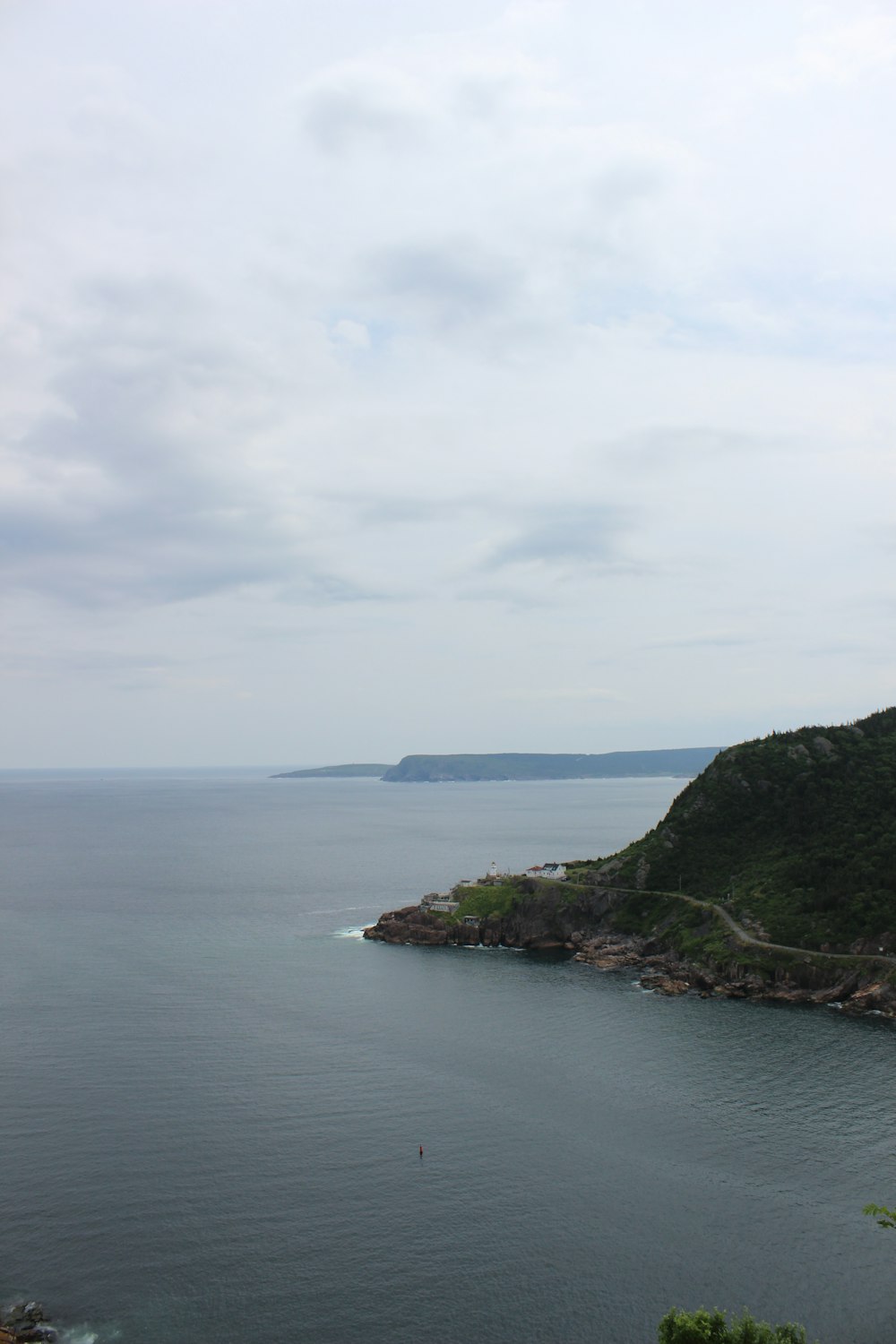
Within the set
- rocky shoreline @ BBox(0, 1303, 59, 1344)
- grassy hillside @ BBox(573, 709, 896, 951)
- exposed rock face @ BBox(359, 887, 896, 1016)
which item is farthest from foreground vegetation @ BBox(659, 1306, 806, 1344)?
grassy hillside @ BBox(573, 709, 896, 951)

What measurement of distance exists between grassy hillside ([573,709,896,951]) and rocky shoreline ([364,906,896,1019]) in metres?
8.05

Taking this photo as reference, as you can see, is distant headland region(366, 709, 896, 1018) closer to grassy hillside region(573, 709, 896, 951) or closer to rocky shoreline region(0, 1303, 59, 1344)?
grassy hillside region(573, 709, 896, 951)

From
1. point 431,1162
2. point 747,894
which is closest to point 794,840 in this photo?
point 747,894

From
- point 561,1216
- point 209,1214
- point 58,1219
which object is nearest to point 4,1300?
point 58,1219

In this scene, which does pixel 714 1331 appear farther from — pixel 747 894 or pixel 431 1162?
pixel 747 894

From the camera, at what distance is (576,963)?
513ft

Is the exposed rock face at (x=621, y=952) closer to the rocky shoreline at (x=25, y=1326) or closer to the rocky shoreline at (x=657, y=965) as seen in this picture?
the rocky shoreline at (x=657, y=965)

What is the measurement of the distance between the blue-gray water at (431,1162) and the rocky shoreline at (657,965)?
29.2 feet

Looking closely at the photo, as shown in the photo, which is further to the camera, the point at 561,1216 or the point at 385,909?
the point at 385,909

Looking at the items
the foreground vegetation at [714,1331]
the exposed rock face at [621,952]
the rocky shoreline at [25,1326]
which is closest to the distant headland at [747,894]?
the exposed rock face at [621,952]

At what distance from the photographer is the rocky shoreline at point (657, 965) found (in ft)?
421

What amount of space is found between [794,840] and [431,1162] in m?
113

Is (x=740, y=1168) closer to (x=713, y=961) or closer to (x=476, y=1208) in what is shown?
(x=476, y=1208)

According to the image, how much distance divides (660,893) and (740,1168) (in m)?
93.6
